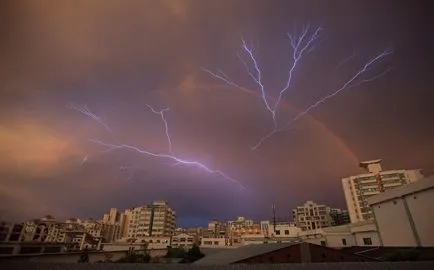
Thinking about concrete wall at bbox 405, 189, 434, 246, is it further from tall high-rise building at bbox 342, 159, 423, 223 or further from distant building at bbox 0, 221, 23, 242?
tall high-rise building at bbox 342, 159, 423, 223

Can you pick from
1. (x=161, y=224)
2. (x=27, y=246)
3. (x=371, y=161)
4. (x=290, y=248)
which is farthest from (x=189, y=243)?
(x=290, y=248)

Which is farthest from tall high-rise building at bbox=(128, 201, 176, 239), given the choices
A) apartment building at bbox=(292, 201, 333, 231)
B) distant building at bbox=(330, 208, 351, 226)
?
distant building at bbox=(330, 208, 351, 226)

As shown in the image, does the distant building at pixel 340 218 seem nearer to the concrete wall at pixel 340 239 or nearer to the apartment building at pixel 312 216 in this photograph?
the apartment building at pixel 312 216

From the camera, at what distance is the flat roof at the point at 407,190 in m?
16.9

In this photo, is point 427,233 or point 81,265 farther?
point 427,233

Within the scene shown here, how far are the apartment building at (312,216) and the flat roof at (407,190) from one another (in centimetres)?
4706

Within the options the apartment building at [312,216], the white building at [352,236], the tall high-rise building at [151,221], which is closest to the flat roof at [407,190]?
the white building at [352,236]

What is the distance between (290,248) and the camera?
14047 mm

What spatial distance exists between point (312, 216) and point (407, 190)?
177 ft

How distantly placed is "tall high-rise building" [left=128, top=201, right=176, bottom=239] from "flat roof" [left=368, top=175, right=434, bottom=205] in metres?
49.4

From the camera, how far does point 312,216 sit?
68938mm

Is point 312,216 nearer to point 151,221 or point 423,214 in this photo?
point 151,221

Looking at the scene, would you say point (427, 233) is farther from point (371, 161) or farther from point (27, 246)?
point (371, 161)

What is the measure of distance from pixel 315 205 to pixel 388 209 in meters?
52.5
